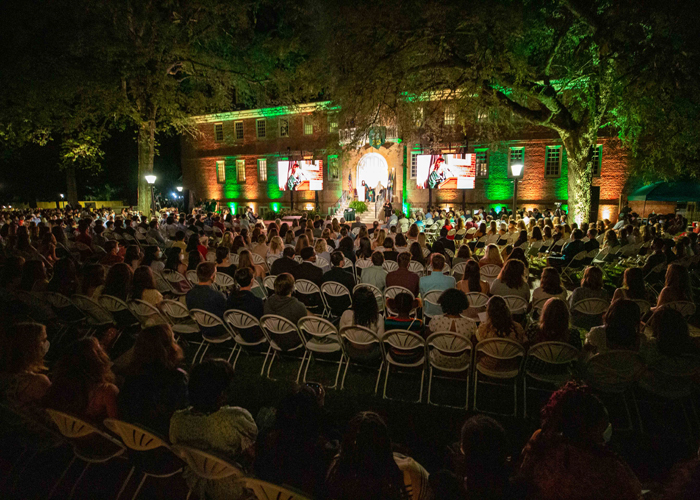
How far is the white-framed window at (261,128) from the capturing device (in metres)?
34.3

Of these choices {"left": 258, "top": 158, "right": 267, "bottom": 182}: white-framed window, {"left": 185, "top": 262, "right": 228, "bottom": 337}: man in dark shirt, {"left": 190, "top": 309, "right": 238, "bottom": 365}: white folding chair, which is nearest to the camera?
{"left": 190, "top": 309, "right": 238, "bottom": 365}: white folding chair

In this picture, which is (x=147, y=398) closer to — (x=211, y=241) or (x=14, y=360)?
(x=14, y=360)

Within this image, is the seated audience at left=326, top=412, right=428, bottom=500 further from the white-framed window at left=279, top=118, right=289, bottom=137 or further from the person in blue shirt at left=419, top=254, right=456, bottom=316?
the white-framed window at left=279, top=118, right=289, bottom=137

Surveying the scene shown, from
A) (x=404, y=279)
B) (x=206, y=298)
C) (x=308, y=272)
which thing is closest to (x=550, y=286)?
(x=404, y=279)

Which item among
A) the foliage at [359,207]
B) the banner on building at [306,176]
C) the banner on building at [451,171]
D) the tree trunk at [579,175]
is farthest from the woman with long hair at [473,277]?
the banner on building at [306,176]

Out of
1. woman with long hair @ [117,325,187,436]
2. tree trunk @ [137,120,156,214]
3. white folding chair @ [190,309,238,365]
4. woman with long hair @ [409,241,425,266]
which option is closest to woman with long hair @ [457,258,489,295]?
woman with long hair @ [409,241,425,266]

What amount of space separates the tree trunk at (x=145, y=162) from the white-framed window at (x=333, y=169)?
13664mm

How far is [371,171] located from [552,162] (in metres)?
13.5

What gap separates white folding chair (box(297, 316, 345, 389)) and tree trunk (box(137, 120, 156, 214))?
20.9 metres

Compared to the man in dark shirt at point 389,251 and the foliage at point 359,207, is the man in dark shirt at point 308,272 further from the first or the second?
the foliage at point 359,207

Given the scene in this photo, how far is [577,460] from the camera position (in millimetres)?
Result: 1952

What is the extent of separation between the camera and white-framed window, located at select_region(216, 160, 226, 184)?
119 ft

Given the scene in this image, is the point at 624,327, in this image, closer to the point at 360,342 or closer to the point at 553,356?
the point at 553,356

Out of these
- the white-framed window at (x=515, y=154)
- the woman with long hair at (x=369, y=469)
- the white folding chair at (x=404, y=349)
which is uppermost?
the white-framed window at (x=515, y=154)
